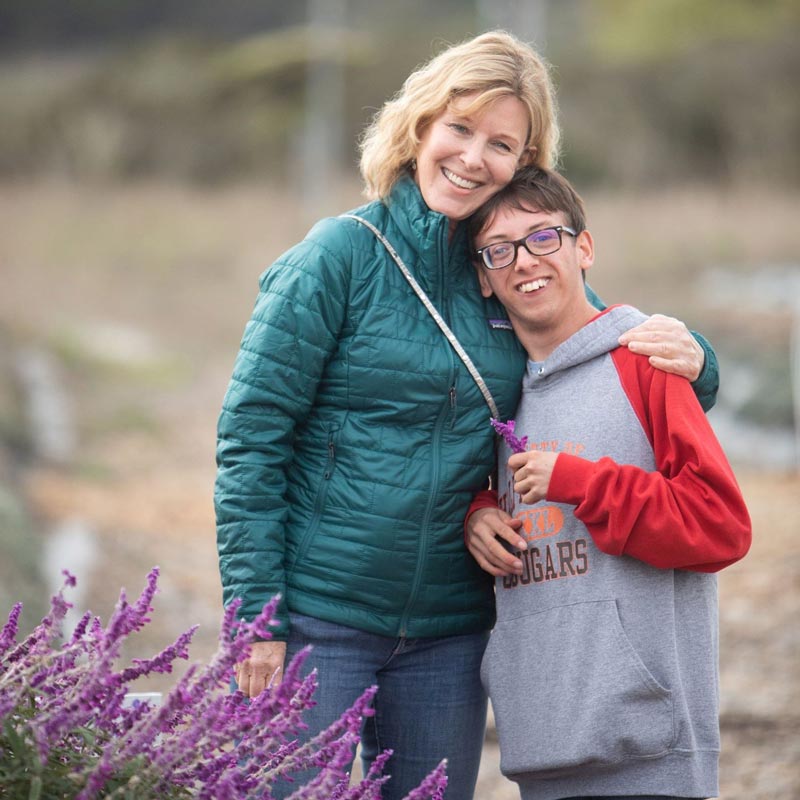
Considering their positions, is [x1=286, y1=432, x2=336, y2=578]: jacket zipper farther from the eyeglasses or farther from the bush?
the bush

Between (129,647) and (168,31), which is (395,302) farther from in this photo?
(168,31)

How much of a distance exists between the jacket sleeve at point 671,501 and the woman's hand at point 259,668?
638mm

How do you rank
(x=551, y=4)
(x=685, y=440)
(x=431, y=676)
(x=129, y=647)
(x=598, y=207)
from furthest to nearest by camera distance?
1. (x=551, y=4)
2. (x=598, y=207)
3. (x=129, y=647)
4. (x=431, y=676)
5. (x=685, y=440)

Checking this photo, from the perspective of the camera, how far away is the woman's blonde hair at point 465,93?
2.45 meters

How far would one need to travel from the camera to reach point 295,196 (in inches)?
782

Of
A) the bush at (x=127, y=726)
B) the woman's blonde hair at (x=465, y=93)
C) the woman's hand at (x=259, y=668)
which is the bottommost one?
the bush at (x=127, y=726)

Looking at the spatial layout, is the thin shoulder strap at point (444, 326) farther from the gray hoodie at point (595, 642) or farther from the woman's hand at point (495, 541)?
the woman's hand at point (495, 541)

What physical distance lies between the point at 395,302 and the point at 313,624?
2.27ft

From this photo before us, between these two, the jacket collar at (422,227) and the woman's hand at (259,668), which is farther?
the jacket collar at (422,227)

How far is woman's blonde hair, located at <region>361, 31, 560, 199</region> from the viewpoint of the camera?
2.45 meters

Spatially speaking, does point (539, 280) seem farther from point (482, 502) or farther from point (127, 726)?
point (127, 726)

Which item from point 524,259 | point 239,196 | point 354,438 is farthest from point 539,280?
point 239,196

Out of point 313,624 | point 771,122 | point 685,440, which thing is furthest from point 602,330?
point 771,122

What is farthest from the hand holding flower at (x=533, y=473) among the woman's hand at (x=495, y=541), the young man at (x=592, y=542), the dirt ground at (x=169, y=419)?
the dirt ground at (x=169, y=419)
